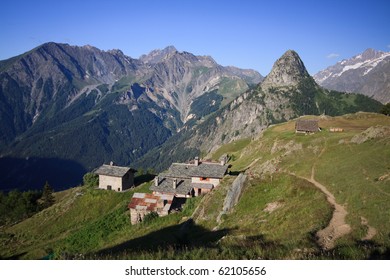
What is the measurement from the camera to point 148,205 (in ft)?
A: 208

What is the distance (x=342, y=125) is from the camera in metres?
106

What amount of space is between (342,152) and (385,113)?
91.8 meters

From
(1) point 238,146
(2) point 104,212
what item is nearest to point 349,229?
(2) point 104,212

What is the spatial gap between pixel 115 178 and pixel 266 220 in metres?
63.2

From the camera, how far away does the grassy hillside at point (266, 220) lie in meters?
18.2

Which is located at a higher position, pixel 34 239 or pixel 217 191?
pixel 217 191

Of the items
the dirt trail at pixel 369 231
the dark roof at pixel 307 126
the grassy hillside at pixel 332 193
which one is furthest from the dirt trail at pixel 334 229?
the dark roof at pixel 307 126

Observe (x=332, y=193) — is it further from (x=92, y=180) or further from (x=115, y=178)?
(x=92, y=180)

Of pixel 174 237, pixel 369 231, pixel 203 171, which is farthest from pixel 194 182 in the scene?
pixel 369 231

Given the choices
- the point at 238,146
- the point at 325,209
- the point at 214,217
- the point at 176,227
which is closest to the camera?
the point at 325,209

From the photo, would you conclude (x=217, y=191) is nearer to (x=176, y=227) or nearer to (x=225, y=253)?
(x=176, y=227)

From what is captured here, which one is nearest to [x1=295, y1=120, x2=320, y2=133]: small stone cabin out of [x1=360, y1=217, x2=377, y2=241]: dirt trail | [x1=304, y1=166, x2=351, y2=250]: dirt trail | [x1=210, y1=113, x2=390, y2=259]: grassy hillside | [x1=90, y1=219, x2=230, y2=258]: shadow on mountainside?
[x1=210, y1=113, x2=390, y2=259]: grassy hillside

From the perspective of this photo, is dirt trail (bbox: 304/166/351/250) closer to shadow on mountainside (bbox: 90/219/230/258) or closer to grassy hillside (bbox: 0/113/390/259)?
grassy hillside (bbox: 0/113/390/259)

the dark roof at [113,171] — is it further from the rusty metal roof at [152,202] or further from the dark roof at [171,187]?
the rusty metal roof at [152,202]
